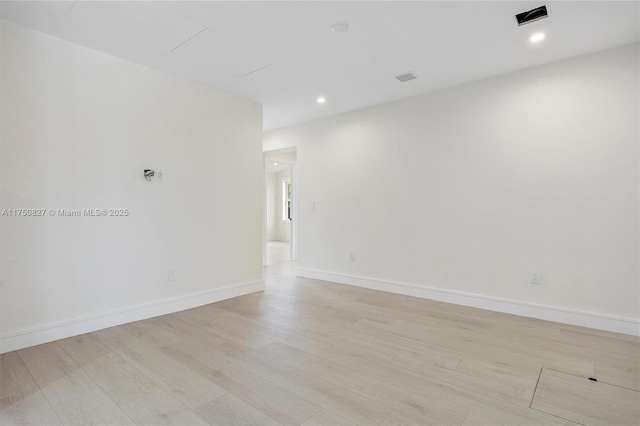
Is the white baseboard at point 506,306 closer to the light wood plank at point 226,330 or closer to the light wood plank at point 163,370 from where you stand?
the light wood plank at point 226,330

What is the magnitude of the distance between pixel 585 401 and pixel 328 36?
117 inches

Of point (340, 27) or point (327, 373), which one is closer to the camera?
point (327, 373)

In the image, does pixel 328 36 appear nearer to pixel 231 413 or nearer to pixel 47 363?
pixel 231 413

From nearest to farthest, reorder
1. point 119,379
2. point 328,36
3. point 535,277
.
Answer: point 119,379 → point 328,36 → point 535,277

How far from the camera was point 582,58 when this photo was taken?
116 inches

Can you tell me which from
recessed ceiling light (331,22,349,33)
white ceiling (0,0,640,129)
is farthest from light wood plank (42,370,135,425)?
recessed ceiling light (331,22,349,33)

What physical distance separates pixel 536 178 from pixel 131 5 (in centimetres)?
376

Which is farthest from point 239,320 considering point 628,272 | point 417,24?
point 628,272

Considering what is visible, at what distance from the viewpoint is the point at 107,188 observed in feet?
9.52

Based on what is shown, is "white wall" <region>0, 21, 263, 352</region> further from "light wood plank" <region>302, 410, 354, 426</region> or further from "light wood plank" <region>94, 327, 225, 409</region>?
"light wood plank" <region>302, 410, 354, 426</region>

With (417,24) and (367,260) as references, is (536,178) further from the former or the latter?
(367,260)

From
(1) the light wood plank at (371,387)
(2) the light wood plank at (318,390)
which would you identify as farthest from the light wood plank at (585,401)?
(2) the light wood plank at (318,390)

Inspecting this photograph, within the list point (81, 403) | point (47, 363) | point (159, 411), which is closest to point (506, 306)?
point (159, 411)

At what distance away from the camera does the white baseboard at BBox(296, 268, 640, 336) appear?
9.17ft
